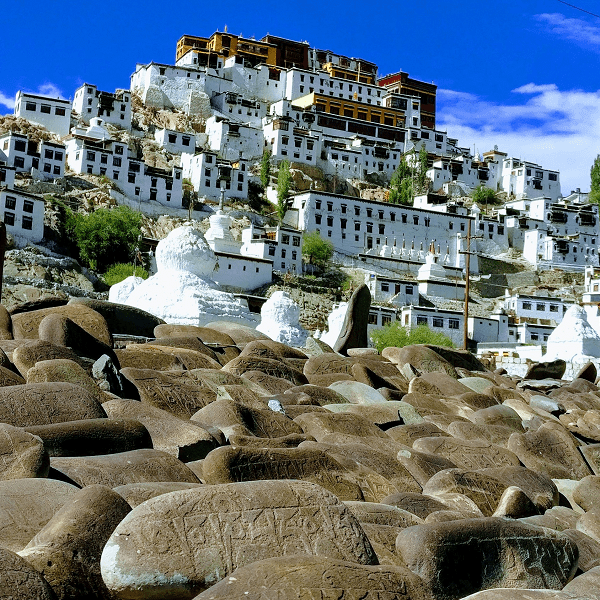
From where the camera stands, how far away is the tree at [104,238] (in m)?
66.8

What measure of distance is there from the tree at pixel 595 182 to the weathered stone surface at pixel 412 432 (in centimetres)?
9055

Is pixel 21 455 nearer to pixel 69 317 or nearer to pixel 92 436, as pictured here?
pixel 92 436

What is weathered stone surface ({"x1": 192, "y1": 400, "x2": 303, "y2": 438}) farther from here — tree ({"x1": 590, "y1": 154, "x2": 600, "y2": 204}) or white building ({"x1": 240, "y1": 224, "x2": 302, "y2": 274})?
tree ({"x1": 590, "y1": 154, "x2": 600, "y2": 204})

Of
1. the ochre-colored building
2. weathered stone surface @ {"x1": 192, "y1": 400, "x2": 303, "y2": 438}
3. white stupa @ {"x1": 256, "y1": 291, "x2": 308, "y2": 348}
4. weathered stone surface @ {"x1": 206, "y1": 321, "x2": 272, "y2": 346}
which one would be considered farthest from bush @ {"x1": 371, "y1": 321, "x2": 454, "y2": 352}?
the ochre-colored building

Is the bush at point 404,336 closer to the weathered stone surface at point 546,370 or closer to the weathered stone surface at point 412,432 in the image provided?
the weathered stone surface at point 546,370

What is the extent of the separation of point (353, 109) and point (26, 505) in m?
105

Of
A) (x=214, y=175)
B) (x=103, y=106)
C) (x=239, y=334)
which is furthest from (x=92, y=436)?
(x=103, y=106)

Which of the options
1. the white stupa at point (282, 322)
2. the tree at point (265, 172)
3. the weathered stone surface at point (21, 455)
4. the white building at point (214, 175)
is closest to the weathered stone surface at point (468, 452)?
the weathered stone surface at point (21, 455)

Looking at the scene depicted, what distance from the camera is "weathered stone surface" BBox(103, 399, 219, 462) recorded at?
7.31 metres

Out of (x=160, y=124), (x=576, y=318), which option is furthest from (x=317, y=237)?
(x=576, y=318)

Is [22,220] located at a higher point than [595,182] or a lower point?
lower

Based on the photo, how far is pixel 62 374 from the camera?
8.51 m

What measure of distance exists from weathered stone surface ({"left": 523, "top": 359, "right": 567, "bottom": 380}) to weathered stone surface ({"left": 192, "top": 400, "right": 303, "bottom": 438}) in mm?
15192

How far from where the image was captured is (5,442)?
5965 millimetres
